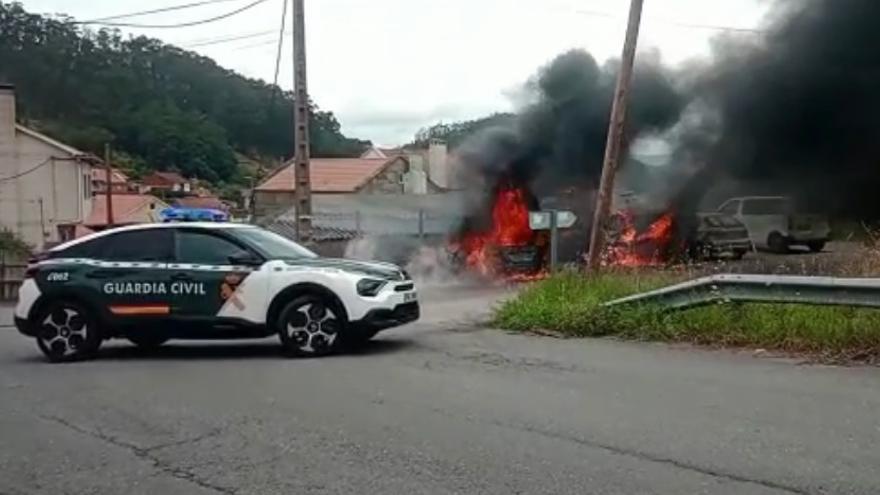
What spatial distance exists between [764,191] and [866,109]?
342 centimetres

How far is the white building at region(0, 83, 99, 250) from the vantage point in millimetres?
46875

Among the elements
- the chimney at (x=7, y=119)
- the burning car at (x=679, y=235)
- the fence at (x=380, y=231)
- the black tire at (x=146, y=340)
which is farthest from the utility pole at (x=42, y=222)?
the black tire at (x=146, y=340)

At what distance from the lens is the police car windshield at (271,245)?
34.0ft

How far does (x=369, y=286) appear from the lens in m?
9.97

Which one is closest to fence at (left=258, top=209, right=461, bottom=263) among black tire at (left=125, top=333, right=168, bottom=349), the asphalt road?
black tire at (left=125, top=333, right=168, bottom=349)

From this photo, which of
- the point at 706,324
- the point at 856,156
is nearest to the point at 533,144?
the point at 856,156

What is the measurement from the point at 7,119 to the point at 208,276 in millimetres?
39861

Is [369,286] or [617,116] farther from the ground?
[617,116]

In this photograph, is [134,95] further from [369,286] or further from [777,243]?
[369,286]

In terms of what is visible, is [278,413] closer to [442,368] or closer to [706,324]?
[442,368]

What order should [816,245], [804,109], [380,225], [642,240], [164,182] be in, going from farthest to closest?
[164,182] < [804,109] < [816,245] < [380,225] < [642,240]

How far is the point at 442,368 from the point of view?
893cm

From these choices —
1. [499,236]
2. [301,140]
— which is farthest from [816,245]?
[301,140]

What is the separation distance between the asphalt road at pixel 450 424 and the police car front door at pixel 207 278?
0.56m
